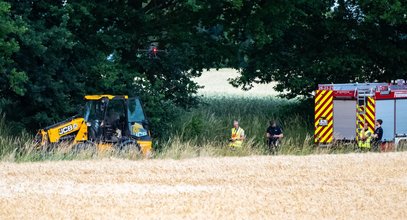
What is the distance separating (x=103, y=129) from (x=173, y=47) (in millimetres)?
9417

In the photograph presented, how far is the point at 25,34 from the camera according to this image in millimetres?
29312

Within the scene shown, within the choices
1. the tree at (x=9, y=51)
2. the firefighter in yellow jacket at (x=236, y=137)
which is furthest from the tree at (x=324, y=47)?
the tree at (x=9, y=51)

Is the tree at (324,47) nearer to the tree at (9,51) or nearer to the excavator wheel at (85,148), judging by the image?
the tree at (9,51)

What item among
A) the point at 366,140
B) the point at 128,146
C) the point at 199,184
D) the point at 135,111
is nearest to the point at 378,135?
the point at 366,140

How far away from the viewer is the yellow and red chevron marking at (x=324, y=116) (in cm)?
3170

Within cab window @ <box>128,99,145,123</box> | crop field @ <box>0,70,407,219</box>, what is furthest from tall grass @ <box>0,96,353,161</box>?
cab window @ <box>128,99,145,123</box>

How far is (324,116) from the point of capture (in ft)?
105

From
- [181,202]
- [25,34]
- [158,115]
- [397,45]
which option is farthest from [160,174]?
[397,45]

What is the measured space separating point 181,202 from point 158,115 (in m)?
15.6

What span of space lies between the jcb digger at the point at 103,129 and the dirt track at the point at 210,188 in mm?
2361

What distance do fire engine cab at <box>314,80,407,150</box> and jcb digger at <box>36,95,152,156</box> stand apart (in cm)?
739

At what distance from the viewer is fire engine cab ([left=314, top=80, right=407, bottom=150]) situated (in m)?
31.0

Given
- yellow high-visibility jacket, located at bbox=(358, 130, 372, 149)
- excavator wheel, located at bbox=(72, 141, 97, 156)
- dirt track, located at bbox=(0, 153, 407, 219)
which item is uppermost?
yellow high-visibility jacket, located at bbox=(358, 130, 372, 149)

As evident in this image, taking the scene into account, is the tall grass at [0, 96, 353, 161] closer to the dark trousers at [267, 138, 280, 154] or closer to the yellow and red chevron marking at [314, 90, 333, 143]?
the dark trousers at [267, 138, 280, 154]
